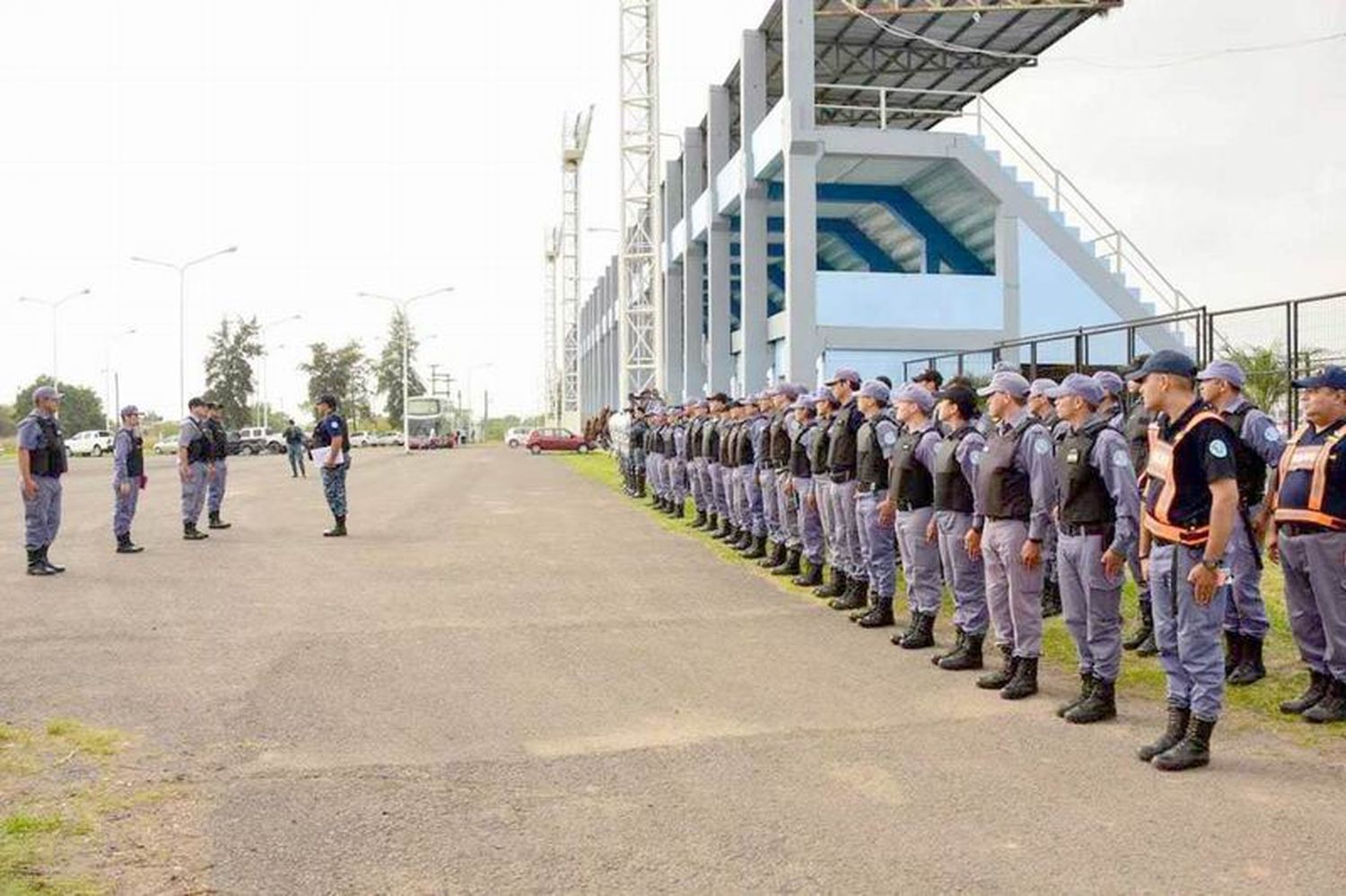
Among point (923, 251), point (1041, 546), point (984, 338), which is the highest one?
point (923, 251)

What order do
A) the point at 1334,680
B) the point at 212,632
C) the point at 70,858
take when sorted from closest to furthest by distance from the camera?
the point at 70,858
the point at 1334,680
the point at 212,632

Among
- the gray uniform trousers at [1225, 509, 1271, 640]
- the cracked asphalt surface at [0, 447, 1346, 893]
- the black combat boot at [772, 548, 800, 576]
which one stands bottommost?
the cracked asphalt surface at [0, 447, 1346, 893]

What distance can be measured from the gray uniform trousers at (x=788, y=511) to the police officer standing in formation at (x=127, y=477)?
8098mm

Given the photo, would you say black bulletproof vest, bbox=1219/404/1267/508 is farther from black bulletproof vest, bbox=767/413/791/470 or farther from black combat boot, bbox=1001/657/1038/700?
black bulletproof vest, bbox=767/413/791/470

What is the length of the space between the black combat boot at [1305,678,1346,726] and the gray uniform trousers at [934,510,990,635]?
79.3 inches

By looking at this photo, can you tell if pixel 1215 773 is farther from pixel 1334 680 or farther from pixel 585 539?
pixel 585 539

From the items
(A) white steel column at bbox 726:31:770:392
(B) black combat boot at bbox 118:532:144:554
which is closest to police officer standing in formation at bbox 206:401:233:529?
(B) black combat boot at bbox 118:532:144:554

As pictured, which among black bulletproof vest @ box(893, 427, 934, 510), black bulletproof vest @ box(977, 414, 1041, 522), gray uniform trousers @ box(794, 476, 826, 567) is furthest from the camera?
gray uniform trousers @ box(794, 476, 826, 567)

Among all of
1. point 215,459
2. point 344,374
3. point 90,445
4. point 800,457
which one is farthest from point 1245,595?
point 344,374

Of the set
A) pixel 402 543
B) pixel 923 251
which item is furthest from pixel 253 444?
pixel 402 543

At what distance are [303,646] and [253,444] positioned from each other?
66.2 metres

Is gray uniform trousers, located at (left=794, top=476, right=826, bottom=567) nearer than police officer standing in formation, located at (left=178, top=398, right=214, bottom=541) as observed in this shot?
Yes

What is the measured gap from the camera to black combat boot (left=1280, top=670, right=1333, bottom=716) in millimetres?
6430

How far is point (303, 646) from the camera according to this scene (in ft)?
27.8
